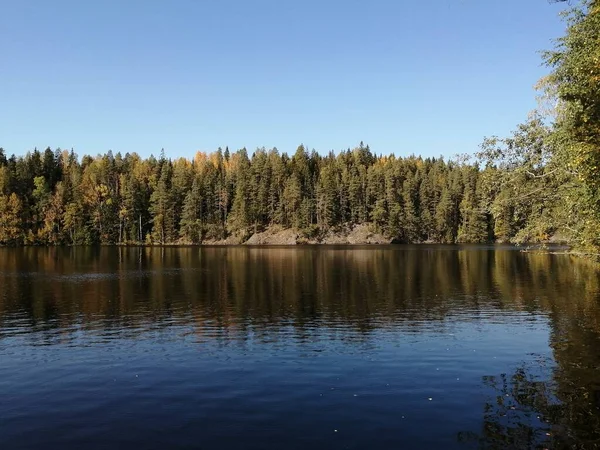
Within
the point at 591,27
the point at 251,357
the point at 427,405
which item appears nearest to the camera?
the point at 427,405

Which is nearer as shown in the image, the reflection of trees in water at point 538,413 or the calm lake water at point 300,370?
the reflection of trees in water at point 538,413

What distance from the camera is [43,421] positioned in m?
18.7

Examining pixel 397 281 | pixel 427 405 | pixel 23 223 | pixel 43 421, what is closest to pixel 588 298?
pixel 397 281

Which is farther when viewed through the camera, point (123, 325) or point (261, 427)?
point (123, 325)

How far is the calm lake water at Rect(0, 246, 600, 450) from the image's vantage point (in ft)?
57.5

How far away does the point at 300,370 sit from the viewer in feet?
82.3

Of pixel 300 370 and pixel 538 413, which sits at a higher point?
pixel 300 370

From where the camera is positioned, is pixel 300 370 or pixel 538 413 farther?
pixel 300 370

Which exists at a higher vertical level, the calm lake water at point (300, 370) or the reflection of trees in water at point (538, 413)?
the calm lake water at point (300, 370)

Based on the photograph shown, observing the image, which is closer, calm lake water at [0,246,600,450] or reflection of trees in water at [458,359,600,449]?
reflection of trees in water at [458,359,600,449]

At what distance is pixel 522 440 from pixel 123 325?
2993cm

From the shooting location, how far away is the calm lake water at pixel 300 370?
1753 cm

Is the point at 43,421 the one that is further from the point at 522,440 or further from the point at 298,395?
the point at 522,440

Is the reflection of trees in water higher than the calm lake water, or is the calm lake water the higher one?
the calm lake water
